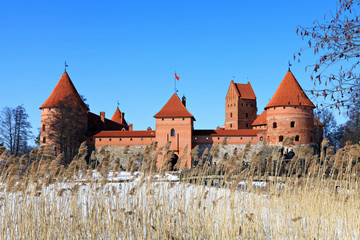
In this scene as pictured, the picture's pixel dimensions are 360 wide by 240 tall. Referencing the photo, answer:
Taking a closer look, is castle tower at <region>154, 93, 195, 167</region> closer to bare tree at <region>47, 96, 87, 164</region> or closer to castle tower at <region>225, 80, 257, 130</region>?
bare tree at <region>47, 96, 87, 164</region>

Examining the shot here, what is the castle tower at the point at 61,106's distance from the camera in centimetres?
2632

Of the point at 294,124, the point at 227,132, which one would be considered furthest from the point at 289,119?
the point at 227,132

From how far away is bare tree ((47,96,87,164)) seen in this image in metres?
25.2

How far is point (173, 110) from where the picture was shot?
29.0 m

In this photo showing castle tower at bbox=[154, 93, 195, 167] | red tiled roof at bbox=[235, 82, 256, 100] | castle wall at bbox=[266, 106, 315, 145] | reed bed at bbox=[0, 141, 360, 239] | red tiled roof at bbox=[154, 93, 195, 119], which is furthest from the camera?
red tiled roof at bbox=[235, 82, 256, 100]

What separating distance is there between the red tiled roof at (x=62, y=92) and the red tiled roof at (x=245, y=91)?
20327mm

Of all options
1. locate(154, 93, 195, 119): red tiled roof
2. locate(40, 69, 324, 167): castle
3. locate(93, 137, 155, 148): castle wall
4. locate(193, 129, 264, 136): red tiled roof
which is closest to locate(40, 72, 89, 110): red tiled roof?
locate(40, 69, 324, 167): castle

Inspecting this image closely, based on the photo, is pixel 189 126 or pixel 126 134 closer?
pixel 189 126

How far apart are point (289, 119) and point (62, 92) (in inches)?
672

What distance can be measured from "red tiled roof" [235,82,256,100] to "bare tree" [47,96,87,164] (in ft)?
72.1

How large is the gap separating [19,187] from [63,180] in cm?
50

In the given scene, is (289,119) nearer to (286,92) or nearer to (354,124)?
(286,92)

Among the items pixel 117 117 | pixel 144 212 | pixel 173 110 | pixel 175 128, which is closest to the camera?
pixel 144 212

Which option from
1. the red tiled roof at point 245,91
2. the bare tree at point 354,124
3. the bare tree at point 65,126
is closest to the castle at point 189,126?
the bare tree at point 65,126
